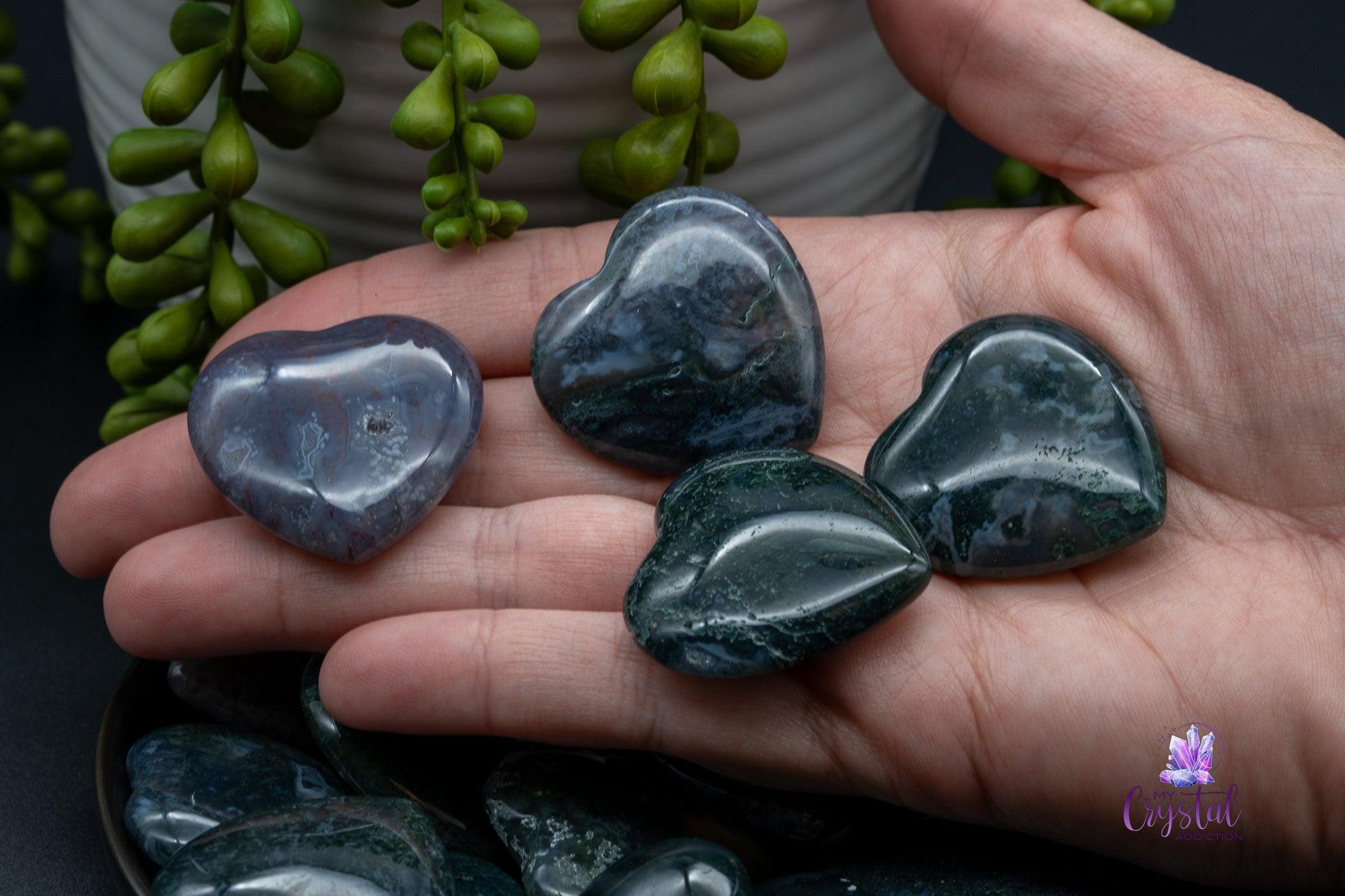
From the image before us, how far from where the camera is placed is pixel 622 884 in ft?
2.79

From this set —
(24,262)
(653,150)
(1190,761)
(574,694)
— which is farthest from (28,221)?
(1190,761)

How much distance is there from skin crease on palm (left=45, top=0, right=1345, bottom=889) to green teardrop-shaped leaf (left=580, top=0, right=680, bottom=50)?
7.6 inches

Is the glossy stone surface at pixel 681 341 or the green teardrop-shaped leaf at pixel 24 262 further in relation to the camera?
the green teardrop-shaped leaf at pixel 24 262

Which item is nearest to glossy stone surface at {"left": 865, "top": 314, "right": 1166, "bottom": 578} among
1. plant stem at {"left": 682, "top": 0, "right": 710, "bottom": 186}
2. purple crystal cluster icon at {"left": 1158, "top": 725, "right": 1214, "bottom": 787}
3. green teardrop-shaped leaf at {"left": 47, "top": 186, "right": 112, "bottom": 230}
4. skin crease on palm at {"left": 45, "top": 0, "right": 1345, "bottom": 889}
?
skin crease on palm at {"left": 45, "top": 0, "right": 1345, "bottom": 889}

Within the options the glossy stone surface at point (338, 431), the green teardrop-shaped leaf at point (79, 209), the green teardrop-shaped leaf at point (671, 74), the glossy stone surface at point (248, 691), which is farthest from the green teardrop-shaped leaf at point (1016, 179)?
the green teardrop-shaped leaf at point (79, 209)

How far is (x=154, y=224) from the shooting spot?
114 centimetres

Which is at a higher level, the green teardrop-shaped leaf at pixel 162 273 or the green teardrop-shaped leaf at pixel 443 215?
the green teardrop-shaped leaf at pixel 443 215

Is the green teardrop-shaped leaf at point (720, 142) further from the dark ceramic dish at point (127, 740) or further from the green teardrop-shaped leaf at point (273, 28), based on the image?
the dark ceramic dish at point (127, 740)

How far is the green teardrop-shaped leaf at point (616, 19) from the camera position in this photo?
107cm

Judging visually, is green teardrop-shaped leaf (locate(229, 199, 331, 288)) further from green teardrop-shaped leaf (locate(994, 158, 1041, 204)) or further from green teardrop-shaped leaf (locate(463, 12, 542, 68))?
green teardrop-shaped leaf (locate(994, 158, 1041, 204))

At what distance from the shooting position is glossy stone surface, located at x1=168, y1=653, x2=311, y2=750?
44.4 inches

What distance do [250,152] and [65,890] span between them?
629 millimetres

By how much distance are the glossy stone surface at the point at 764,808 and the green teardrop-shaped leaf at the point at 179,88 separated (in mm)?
670

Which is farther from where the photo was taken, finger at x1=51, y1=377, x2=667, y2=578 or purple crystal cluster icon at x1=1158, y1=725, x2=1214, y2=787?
finger at x1=51, y1=377, x2=667, y2=578
